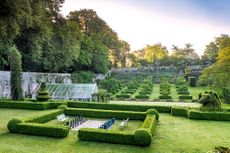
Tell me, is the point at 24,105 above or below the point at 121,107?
above

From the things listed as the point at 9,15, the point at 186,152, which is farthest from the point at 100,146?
the point at 9,15

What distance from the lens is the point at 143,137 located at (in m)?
13.0

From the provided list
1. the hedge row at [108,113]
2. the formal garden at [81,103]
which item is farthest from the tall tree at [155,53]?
the hedge row at [108,113]

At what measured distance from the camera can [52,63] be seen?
39031 millimetres

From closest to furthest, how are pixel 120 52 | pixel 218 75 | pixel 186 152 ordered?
pixel 186 152
pixel 218 75
pixel 120 52

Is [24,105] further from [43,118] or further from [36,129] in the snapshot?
[36,129]

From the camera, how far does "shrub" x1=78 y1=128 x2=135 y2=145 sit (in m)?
13.5

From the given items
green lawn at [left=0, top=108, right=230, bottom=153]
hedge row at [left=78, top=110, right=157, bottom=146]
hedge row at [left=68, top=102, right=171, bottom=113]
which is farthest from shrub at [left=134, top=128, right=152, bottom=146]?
hedge row at [left=68, top=102, right=171, bottom=113]

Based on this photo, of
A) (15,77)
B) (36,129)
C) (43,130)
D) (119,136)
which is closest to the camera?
(119,136)

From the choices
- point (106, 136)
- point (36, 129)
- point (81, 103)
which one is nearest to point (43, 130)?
point (36, 129)

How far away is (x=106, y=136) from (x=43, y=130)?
149 inches

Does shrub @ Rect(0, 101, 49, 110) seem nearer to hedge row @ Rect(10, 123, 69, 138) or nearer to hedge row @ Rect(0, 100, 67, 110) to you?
hedge row @ Rect(0, 100, 67, 110)

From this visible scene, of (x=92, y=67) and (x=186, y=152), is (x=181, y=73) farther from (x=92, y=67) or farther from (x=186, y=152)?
(x=186, y=152)

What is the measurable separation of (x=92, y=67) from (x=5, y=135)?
4162 centimetres
